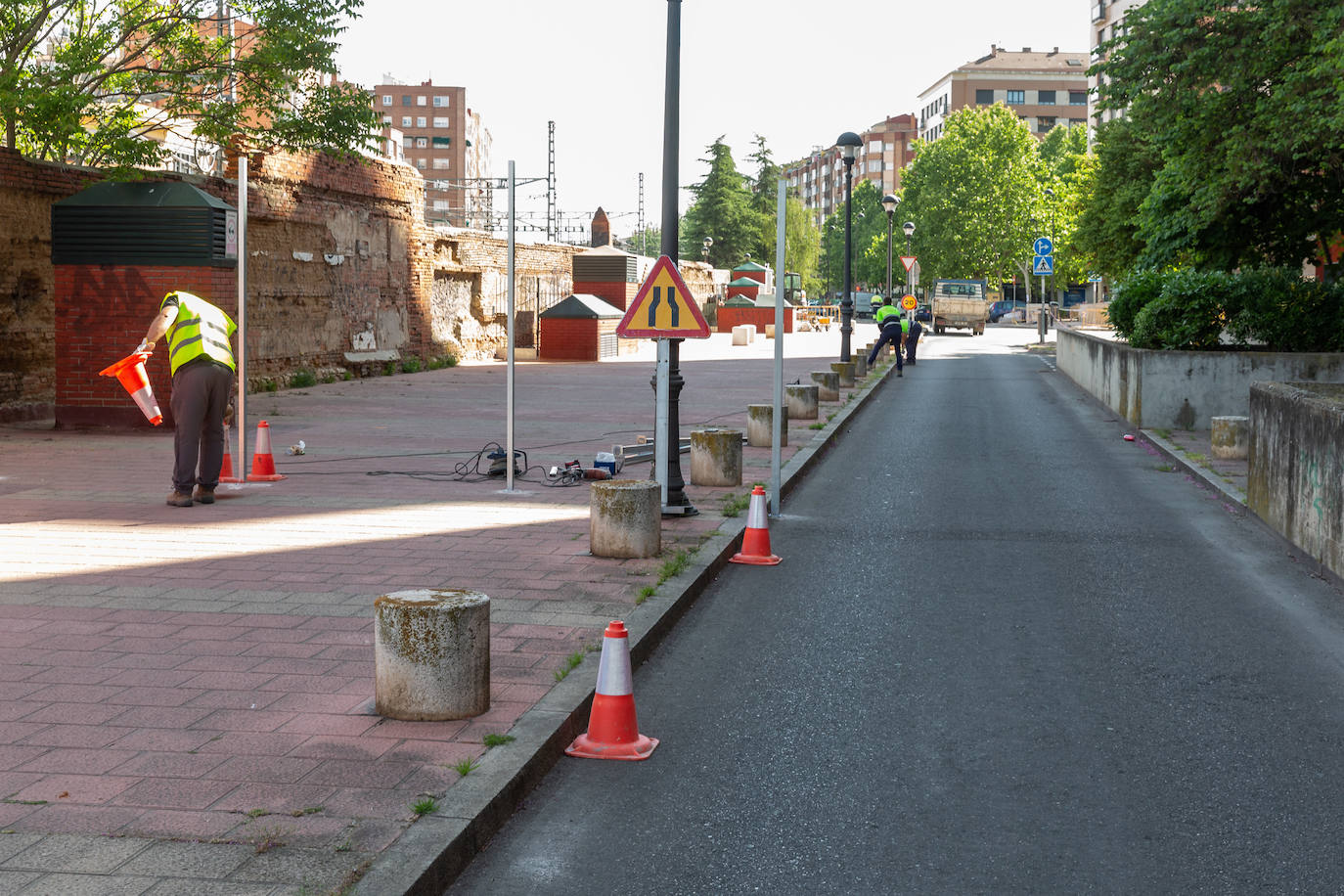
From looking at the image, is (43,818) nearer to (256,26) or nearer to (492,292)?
(256,26)

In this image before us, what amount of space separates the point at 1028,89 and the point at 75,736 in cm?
13050

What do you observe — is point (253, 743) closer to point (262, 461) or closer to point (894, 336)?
point (262, 461)

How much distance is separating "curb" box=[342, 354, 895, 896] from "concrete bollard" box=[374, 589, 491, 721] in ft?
0.90

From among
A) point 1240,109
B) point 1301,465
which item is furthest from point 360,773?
point 1240,109

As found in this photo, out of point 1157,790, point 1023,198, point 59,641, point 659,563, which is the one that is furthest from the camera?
point 1023,198

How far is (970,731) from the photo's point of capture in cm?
553

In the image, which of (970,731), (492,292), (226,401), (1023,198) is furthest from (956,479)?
(1023,198)

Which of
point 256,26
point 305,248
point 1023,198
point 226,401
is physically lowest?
point 226,401

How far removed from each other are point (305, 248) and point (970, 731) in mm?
21590

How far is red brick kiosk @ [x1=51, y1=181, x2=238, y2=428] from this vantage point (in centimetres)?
1596

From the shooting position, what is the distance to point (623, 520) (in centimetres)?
855

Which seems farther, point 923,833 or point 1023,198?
point 1023,198

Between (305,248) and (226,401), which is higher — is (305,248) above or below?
above

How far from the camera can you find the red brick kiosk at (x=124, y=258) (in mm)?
15961
